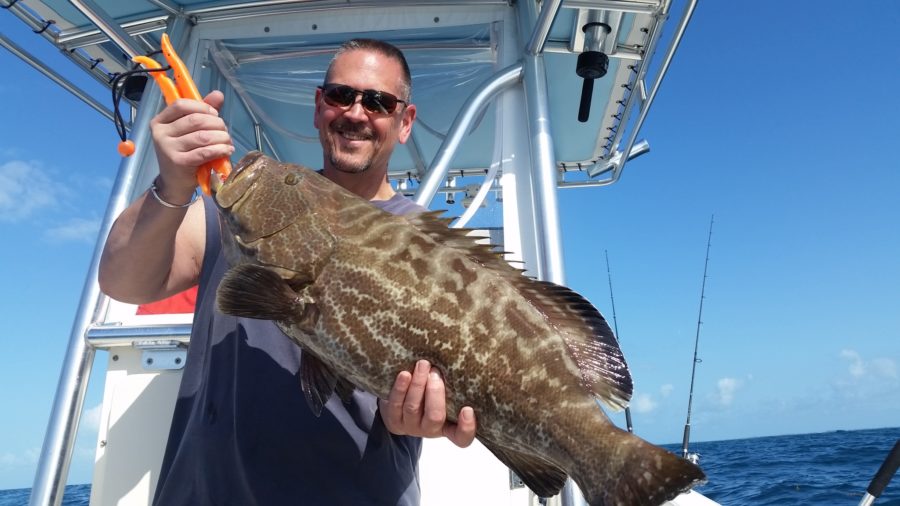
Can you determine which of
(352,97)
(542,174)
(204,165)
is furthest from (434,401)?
(542,174)

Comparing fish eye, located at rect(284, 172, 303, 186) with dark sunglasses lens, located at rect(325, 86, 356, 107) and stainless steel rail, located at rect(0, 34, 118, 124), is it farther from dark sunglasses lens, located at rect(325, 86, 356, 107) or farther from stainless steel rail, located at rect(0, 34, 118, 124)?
stainless steel rail, located at rect(0, 34, 118, 124)

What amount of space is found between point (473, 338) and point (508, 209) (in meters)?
2.29

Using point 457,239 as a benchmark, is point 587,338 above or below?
below

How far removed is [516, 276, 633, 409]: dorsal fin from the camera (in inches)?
76.8

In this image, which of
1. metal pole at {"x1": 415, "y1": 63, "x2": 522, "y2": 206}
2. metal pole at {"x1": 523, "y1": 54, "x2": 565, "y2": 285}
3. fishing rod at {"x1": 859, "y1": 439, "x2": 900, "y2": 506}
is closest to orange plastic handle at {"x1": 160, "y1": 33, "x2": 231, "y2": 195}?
metal pole at {"x1": 415, "y1": 63, "x2": 522, "y2": 206}

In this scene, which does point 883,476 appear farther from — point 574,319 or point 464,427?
point 464,427

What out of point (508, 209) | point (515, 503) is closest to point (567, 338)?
point (515, 503)

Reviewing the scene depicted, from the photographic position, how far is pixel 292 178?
211 cm

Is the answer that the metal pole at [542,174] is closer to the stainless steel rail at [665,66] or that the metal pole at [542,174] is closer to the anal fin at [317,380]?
the stainless steel rail at [665,66]

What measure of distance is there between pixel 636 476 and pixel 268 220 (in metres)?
1.40

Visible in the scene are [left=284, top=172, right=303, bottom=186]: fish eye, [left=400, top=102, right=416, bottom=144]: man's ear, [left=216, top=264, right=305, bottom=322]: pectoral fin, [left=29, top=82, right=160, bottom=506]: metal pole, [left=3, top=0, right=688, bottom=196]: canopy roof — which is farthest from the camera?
[left=3, top=0, right=688, bottom=196]: canopy roof

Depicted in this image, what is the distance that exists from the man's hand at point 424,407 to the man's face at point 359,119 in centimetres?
107

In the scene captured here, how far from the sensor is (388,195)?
110 inches

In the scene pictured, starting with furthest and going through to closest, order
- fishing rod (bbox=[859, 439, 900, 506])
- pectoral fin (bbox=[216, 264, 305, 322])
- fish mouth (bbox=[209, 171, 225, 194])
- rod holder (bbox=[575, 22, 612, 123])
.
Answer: rod holder (bbox=[575, 22, 612, 123]) → fishing rod (bbox=[859, 439, 900, 506]) → fish mouth (bbox=[209, 171, 225, 194]) → pectoral fin (bbox=[216, 264, 305, 322])
